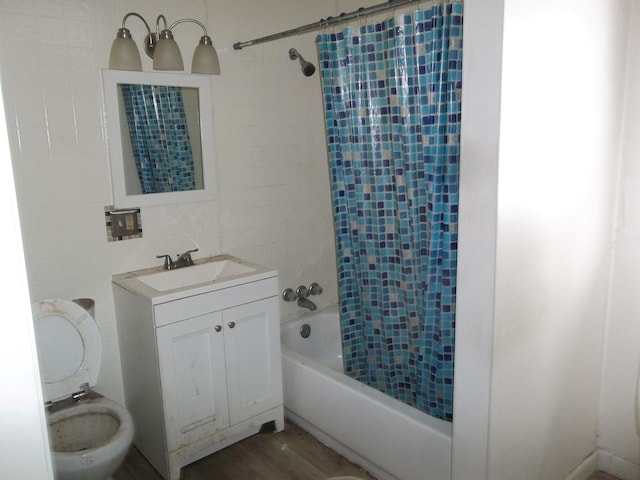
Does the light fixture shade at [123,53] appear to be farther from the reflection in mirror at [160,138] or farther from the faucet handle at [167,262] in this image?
the faucet handle at [167,262]

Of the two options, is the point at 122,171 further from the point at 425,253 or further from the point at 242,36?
the point at 425,253

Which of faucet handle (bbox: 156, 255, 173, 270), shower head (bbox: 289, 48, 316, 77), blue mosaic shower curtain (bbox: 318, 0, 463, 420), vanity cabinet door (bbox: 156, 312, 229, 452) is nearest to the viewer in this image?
blue mosaic shower curtain (bbox: 318, 0, 463, 420)

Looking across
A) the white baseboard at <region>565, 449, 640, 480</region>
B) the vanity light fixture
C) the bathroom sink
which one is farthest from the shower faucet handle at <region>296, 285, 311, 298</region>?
the white baseboard at <region>565, 449, 640, 480</region>

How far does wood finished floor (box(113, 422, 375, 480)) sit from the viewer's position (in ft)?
7.36

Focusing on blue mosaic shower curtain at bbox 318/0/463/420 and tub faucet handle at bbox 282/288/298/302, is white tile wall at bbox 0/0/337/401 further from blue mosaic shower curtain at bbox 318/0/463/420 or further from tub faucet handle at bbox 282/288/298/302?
blue mosaic shower curtain at bbox 318/0/463/420

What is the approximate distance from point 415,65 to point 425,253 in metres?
0.72

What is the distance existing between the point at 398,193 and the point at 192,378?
47.3 inches

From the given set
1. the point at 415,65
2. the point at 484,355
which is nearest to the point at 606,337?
the point at 484,355

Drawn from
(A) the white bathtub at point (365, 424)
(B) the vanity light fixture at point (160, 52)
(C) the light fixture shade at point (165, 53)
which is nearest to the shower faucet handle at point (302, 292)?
(A) the white bathtub at point (365, 424)

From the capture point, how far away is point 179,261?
8.29 ft

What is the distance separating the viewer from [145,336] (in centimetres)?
216

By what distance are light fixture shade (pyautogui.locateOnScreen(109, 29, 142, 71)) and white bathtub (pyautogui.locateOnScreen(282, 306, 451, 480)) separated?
156cm

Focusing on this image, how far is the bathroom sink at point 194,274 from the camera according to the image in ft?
7.88

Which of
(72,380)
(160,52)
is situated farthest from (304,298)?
(160,52)
